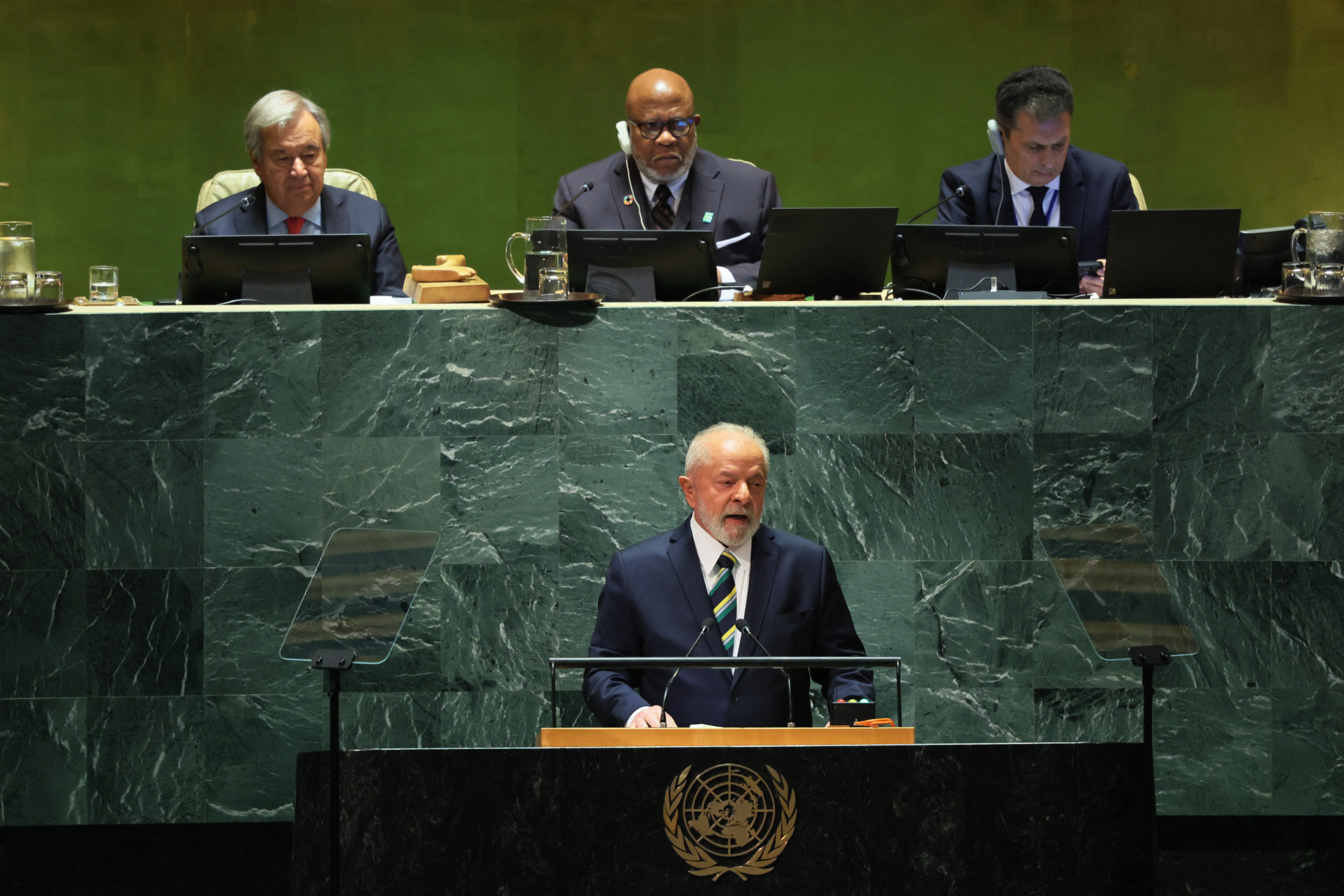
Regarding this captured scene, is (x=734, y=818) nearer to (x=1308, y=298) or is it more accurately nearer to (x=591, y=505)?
(x=591, y=505)

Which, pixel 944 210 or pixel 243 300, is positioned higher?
pixel 944 210

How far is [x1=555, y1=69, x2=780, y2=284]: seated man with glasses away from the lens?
5.30 m

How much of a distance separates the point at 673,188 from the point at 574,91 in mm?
1944

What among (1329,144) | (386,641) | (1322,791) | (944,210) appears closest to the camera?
(386,641)

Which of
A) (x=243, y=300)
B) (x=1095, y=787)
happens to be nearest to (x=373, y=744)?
(x=243, y=300)

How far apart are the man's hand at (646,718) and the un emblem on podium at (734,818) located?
1.75 feet

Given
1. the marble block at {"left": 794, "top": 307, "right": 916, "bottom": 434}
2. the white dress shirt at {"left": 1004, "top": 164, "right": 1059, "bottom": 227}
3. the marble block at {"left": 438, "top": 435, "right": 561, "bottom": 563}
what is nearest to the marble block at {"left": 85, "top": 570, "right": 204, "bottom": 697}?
the marble block at {"left": 438, "top": 435, "right": 561, "bottom": 563}

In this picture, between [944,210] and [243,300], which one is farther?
[944,210]

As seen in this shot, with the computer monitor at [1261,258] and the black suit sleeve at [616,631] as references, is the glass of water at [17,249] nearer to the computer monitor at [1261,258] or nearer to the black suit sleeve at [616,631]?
the black suit sleeve at [616,631]

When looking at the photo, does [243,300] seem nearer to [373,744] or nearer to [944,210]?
[373,744]

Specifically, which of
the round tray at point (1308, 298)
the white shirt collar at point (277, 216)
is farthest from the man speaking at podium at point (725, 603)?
the white shirt collar at point (277, 216)

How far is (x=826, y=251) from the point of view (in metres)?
4.07

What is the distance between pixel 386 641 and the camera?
8.03 feet

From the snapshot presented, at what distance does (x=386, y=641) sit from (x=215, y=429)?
150cm
